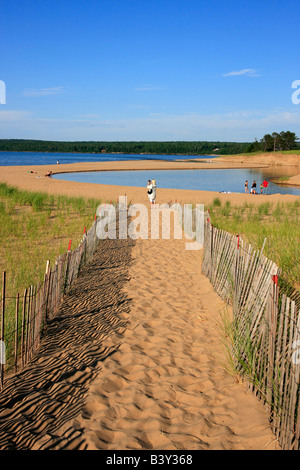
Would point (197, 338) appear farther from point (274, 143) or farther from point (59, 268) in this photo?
point (274, 143)

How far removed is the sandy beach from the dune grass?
1.04m

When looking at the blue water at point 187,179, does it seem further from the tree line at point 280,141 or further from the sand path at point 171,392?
the tree line at point 280,141

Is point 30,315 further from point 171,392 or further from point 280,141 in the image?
point 280,141

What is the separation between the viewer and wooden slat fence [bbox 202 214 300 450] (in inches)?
96.2

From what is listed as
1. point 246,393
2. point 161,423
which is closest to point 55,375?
point 161,423

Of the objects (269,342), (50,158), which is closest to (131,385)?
(269,342)

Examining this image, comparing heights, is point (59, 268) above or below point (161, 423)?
above

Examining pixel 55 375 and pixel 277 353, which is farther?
pixel 55 375

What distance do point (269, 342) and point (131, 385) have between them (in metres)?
1.31

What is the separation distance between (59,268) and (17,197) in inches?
401

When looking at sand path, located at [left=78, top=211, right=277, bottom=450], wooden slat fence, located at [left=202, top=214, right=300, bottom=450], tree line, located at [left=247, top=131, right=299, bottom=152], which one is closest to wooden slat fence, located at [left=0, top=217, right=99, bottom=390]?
sand path, located at [left=78, top=211, right=277, bottom=450]

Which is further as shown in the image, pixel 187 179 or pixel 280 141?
pixel 280 141

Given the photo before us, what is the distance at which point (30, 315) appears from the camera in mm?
3516
